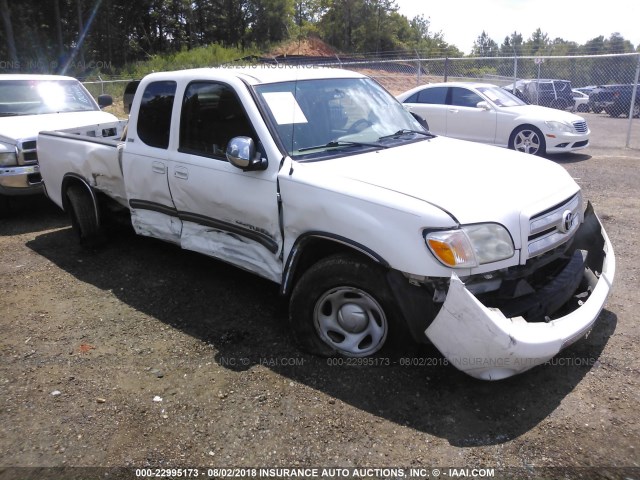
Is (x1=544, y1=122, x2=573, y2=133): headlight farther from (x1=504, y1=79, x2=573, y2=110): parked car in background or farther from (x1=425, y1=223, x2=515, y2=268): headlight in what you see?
(x1=425, y1=223, x2=515, y2=268): headlight

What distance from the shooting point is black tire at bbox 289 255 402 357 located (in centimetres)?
314

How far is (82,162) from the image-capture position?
17.7 ft

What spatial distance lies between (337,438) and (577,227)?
7.29 ft

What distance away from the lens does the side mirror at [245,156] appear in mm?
3500

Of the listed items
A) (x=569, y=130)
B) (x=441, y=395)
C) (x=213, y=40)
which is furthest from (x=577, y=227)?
(x=213, y=40)

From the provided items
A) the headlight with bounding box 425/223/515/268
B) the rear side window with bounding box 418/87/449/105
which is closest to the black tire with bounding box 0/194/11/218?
the headlight with bounding box 425/223/515/268

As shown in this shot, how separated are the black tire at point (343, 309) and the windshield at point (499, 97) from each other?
352 inches

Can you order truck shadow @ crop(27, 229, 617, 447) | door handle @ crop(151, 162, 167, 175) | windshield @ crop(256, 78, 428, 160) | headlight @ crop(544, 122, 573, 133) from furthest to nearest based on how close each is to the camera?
headlight @ crop(544, 122, 573, 133)
door handle @ crop(151, 162, 167, 175)
windshield @ crop(256, 78, 428, 160)
truck shadow @ crop(27, 229, 617, 447)

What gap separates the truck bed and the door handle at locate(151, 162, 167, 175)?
0.61 meters

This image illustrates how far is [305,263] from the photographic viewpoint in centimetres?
366

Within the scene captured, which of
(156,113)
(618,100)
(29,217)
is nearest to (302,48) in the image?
(618,100)

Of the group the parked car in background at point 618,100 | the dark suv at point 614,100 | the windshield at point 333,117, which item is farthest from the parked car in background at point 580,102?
the windshield at point 333,117

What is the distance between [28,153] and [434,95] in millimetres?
8223

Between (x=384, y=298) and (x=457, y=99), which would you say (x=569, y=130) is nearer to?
(x=457, y=99)
